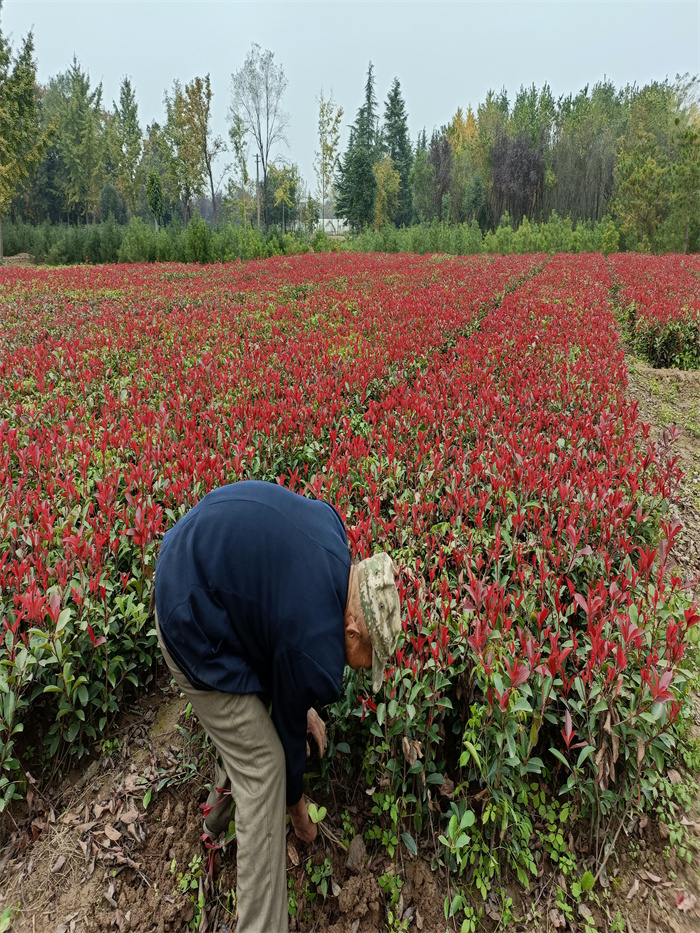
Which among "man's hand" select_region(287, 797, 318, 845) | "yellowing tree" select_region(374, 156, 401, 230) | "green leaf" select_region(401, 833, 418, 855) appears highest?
"yellowing tree" select_region(374, 156, 401, 230)

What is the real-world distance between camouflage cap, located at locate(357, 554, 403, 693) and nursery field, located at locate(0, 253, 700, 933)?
48cm

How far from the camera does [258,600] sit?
56.3 inches

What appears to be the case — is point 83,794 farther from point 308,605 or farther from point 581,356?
point 581,356

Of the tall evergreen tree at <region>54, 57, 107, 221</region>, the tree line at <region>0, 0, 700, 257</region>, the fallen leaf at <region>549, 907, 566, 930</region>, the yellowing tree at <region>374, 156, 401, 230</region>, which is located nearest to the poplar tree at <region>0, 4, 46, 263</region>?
the tree line at <region>0, 0, 700, 257</region>

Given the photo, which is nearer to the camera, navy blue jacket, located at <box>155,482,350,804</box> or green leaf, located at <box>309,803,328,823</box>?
navy blue jacket, located at <box>155,482,350,804</box>

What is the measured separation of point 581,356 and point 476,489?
3009 millimetres

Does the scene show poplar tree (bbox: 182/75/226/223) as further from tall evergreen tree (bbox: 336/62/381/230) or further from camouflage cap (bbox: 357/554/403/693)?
camouflage cap (bbox: 357/554/403/693)

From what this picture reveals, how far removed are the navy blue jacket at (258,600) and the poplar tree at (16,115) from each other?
1147 inches

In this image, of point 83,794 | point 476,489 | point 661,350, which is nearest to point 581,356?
point 476,489

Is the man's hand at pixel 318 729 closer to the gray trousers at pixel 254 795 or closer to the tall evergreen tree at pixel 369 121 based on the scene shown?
the gray trousers at pixel 254 795

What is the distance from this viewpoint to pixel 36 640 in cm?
194

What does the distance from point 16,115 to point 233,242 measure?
11.6m

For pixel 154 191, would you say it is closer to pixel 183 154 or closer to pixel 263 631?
pixel 183 154

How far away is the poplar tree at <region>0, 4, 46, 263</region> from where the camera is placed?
23172 millimetres
